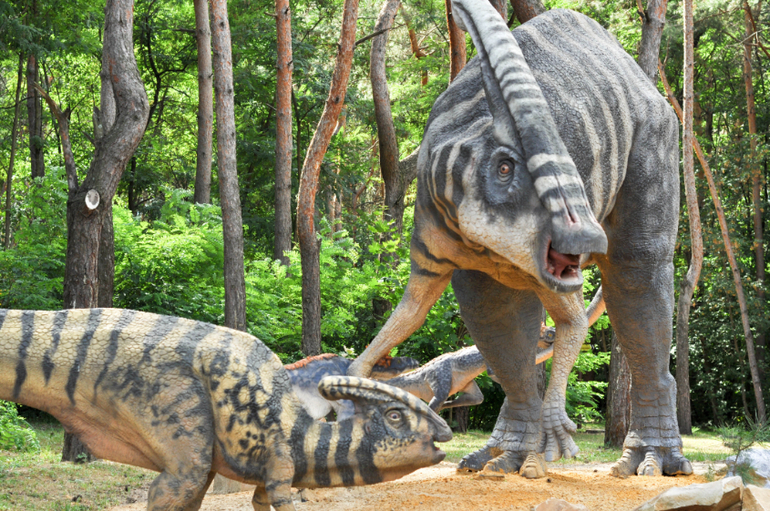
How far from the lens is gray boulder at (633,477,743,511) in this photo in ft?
12.3

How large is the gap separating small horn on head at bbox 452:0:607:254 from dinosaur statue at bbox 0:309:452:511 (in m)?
1.05

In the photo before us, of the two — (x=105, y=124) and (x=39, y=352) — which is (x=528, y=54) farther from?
(x=105, y=124)

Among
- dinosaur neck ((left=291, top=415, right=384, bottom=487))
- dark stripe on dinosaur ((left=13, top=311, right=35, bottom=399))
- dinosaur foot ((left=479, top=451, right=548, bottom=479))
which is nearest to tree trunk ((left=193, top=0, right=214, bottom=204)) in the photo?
dinosaur foot ((left=479, top=451, right=548, bottom=479))

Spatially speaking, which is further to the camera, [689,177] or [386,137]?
[386,137]

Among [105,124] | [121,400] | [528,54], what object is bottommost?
[121,400]

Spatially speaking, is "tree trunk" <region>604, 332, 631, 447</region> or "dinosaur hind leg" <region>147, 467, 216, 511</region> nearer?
"dinosaur hind leg" <region>147, 467, 216, 511</region>

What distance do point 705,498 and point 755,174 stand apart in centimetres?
1908

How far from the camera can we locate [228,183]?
9.59 metres

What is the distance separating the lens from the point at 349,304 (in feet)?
41.6

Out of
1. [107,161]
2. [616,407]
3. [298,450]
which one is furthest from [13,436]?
[616,407]

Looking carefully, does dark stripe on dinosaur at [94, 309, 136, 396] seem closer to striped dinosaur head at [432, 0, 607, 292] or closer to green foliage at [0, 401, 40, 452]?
striped dinosaur head at [432, 0, 607, 292]

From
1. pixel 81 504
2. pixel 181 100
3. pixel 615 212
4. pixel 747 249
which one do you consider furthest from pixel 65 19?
pixel 747 249

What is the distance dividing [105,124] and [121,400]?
264 inches

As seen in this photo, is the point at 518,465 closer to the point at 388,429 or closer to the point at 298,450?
the point at 388,429
